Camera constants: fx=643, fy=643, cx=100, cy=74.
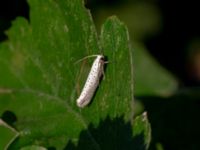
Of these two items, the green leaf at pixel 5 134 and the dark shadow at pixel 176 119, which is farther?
the dark shadow at pixel 176 119

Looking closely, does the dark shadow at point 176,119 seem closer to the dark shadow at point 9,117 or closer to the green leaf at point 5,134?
the dark shadow at point 9,117

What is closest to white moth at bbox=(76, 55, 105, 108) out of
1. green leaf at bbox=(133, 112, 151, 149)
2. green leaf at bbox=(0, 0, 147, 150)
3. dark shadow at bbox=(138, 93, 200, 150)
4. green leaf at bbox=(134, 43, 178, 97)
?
green leaf at bbox=(0, 0, 147, 150)

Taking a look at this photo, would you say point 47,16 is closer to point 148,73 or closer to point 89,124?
point 89,124

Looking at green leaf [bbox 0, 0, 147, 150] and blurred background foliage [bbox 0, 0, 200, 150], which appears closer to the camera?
green leaf [bbox 0, 0, 147, 150]

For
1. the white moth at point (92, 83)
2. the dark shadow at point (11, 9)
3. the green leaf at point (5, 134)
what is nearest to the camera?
the white moth at point (92, 83)

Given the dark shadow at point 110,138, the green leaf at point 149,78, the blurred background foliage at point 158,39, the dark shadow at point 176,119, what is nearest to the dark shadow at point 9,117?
the dark shadow at point 110,138

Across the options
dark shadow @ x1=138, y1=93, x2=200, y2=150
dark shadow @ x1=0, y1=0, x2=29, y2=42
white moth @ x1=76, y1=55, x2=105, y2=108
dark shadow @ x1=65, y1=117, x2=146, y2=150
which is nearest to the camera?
dark shadow @ x1=65, y1=117, x2=146, y2=150

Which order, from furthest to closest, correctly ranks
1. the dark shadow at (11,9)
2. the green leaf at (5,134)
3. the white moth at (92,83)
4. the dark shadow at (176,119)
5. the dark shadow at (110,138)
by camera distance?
the dark shadow at (11,9)
the dark shadow at (176,119)
the green leaf at (5,134)
the white moth at (92,83)
the dark shadow at (110,138)

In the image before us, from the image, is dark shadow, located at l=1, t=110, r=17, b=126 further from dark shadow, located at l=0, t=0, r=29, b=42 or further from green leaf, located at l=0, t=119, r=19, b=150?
dark shadow, located at l=0, t=0, r=29, b=42
